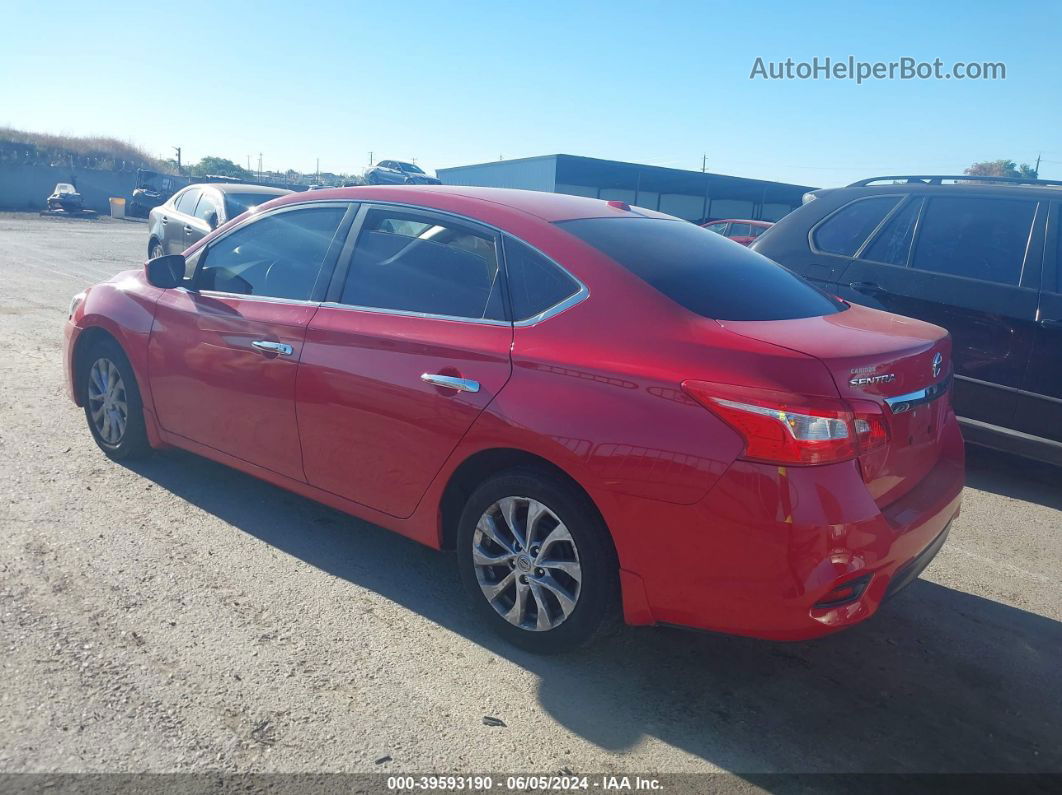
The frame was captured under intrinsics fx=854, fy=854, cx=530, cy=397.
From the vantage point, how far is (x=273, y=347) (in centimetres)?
395

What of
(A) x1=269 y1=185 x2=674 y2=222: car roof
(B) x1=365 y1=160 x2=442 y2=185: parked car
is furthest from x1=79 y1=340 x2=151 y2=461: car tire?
(B) x1=365 y1=160 x2=442 y2=185: parked car

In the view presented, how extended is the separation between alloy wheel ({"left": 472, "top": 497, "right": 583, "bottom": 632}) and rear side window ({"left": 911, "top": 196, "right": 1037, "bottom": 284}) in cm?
375

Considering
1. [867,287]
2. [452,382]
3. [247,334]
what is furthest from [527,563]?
[867,287]

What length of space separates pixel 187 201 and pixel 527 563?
10.8 meters

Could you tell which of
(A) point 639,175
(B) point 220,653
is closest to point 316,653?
(B) point 220,653

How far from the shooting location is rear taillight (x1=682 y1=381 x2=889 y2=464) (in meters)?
2.62

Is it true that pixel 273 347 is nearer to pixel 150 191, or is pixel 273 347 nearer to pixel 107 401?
pixel 107 401

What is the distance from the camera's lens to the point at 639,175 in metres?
38.2

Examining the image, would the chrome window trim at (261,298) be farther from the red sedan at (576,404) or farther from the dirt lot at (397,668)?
the dirt lot at (397,668)

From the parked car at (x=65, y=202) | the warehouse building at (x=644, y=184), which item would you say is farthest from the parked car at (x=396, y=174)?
the parked car at (x=65, y=202)

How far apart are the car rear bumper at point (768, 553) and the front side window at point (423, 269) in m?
1.11

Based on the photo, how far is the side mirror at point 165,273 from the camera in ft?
15.0

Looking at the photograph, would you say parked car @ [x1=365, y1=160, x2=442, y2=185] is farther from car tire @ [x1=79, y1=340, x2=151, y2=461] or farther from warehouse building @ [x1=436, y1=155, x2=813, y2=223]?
car tire @ [x1=79, y1=340, x2=151, y2=461]

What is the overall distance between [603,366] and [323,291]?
1593 mm
